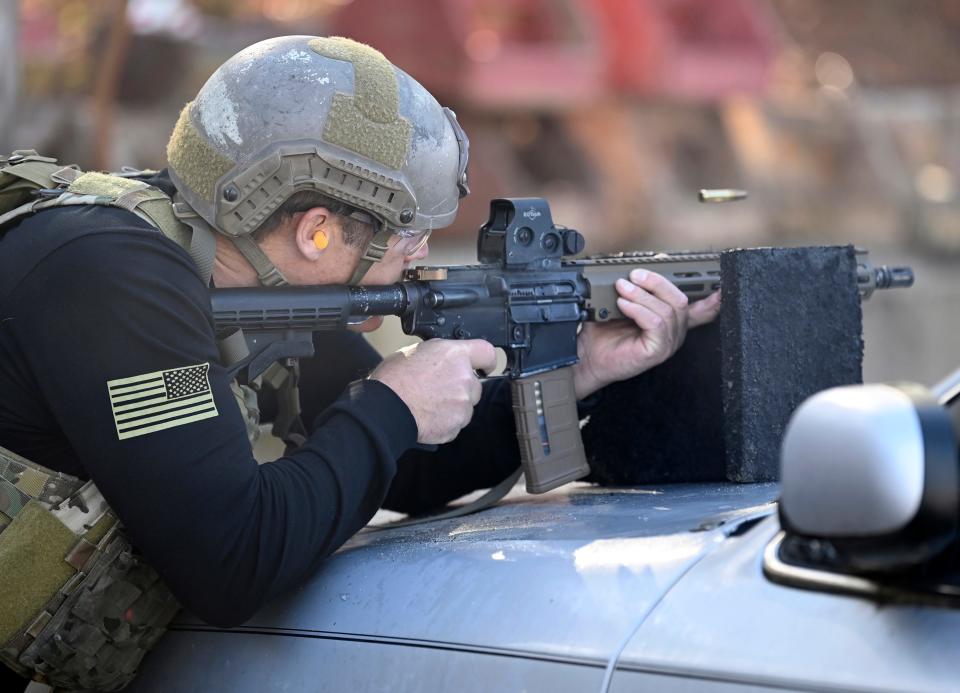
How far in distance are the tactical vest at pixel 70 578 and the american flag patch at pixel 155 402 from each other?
0.55ft

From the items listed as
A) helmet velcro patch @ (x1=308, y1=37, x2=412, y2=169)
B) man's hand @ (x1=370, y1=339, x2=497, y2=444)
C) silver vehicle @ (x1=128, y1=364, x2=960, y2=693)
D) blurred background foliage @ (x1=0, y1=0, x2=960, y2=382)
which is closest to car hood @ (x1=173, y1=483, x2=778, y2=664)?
silver vehicle @ (x1=128, y1=364, x2=960, y2=693)

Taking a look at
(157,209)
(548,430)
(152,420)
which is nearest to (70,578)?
(152,420)

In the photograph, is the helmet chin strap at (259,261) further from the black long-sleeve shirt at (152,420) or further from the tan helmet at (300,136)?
the black long-sleeve shirt at (152,420)

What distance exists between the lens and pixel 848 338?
2.56 metres

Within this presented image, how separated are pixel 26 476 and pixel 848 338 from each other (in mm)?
1536

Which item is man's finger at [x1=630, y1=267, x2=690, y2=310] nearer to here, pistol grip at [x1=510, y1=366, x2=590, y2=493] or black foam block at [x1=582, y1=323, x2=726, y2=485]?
black foam block at [x1=582, y1=323, x2=726, y2=485]

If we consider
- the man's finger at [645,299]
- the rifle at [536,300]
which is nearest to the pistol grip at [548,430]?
the rifle at [536,300]

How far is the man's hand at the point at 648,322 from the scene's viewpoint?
2.72m

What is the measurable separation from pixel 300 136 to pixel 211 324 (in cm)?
37

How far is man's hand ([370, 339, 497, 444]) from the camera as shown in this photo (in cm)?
229

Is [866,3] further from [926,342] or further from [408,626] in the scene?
[408,626]

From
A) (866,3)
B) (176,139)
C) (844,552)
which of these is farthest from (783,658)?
(866,3)

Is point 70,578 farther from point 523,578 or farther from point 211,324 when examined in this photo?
point 523,578

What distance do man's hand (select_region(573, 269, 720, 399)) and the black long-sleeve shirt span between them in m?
0.83
